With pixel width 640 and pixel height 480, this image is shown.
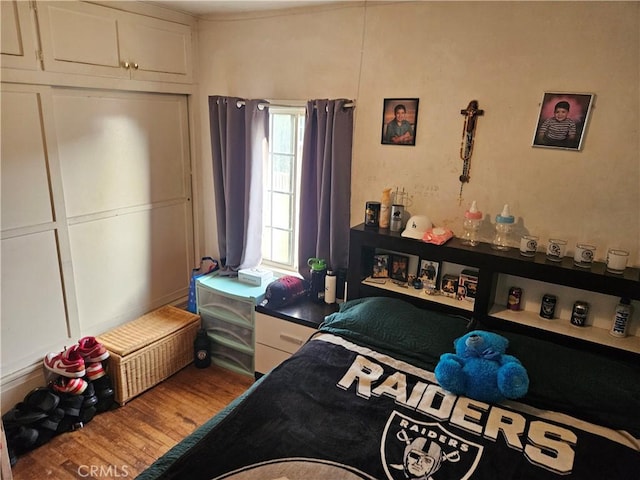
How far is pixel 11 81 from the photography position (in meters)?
2.10

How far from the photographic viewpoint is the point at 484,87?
2.15 m

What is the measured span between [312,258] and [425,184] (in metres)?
0.88

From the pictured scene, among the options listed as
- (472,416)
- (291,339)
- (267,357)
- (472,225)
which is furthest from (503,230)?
(267,357)

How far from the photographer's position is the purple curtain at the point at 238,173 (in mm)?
2852

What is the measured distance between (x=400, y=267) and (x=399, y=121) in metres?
0.83

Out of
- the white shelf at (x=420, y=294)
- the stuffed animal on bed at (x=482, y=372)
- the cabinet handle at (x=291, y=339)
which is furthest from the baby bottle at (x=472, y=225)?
the cabinet handle at (x=291, y=339)

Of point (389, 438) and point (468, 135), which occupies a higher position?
point (468, 135)

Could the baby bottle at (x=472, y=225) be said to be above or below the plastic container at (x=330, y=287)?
above

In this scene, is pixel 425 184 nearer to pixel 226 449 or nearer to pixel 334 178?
pixel 334 178

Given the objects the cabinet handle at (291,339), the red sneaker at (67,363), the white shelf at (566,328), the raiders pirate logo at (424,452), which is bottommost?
the red sneaker at (67,363)

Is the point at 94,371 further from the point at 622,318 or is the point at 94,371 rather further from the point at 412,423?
the point at 622,318

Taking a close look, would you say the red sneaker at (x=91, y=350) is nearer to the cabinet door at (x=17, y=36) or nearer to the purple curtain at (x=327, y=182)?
the purple curtain at (x=327, y=182)

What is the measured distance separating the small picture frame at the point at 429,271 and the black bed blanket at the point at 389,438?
70 centimetres

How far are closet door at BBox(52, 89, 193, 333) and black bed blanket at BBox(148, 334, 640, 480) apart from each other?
155 cm
